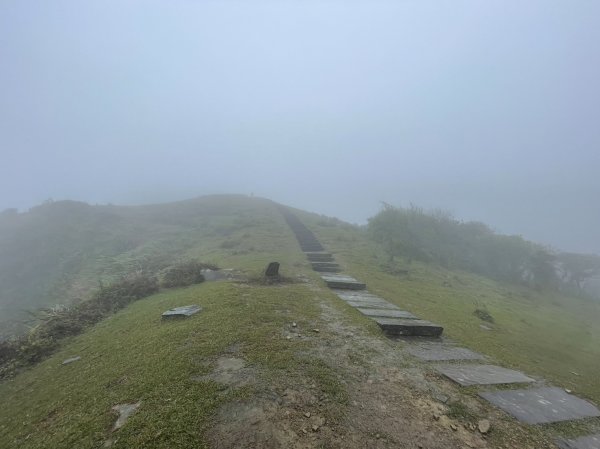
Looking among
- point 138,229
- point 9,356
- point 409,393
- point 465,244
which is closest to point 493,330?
point 409,393

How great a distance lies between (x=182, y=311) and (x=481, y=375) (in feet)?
24.1

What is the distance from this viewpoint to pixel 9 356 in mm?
7789

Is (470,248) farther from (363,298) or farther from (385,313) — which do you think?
(385,313)

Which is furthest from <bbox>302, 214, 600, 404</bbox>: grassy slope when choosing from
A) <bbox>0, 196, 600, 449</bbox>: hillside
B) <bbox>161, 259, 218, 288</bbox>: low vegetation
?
<bbox>161, 259, 218, 288</bbox>: low vegetation

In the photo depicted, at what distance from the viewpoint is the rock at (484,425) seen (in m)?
4.27

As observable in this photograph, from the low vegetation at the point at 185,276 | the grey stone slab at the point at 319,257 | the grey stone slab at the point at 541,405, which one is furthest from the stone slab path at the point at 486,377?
the grey stone slab at the point at 319,257

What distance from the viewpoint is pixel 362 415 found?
14.1 ft

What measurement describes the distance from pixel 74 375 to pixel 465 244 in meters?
36.4

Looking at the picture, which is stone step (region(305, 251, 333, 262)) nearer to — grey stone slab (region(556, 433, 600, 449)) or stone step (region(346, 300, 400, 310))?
stone step (region(346, 300, 400, 310))

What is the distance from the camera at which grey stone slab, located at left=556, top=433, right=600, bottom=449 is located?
4227mm

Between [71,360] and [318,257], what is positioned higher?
[318,257]

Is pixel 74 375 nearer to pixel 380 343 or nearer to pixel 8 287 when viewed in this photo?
pixel 380 343

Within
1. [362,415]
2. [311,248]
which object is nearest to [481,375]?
[362,415]

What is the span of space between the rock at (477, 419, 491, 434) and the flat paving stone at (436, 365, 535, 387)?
3.75 feet
